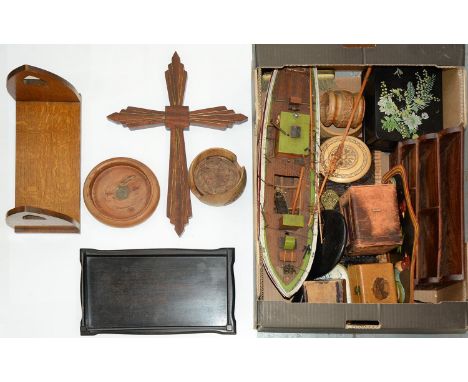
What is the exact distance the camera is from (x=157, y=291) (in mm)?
3002

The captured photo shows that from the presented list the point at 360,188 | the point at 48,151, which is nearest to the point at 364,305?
the point at 360,188

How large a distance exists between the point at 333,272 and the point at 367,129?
0.85 metres

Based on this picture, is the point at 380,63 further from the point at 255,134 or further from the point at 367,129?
the point at 255,134

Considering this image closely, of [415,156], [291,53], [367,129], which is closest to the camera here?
[291,53]

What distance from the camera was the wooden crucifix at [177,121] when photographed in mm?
3037

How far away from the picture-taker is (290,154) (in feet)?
9.90

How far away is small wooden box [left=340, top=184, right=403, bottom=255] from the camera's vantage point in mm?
2900

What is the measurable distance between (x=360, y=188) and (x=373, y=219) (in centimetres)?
18

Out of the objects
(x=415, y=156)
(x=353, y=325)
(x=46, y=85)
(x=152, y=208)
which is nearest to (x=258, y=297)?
(x=353, y=325)

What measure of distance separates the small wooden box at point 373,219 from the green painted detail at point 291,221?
0.29 meters

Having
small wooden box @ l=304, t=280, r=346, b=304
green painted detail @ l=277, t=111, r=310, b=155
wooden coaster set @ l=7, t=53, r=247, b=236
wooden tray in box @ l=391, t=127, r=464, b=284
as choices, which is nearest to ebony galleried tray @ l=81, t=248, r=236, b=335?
wooden coaster set @ l=7, t=53, r=247, b=236

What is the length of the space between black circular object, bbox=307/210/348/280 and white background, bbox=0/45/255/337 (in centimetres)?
38

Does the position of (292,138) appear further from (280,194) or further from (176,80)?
(176,80)

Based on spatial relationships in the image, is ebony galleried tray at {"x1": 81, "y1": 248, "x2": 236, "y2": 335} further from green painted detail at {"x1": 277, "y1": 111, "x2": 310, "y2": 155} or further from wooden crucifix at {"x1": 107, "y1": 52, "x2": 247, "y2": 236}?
green painted detail at {"x1": 277, "y1": 111, "x2": 310, "y2": 155}
